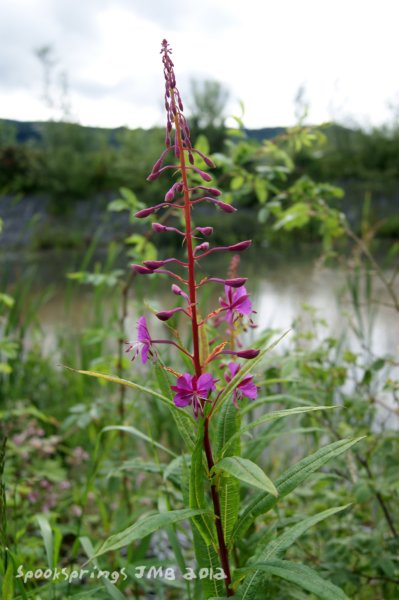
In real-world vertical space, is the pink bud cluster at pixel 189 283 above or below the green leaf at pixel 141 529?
above

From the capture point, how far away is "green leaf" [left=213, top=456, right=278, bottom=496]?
1.46 ft

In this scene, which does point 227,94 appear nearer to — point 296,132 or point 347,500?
point 296,132

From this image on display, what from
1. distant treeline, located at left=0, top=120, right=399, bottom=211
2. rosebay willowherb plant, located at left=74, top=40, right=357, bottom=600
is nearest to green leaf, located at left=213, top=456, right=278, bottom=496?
rosebay willowherb plant, located at left=74, top=40, right=357, bottom=600

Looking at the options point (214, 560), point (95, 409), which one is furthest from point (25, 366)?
point (214, 560)

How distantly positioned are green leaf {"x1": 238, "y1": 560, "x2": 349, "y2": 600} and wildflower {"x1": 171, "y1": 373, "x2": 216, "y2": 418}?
0.17 meters

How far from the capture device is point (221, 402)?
0.55 m

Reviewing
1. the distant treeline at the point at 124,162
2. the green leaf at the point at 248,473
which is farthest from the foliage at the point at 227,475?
the distant treeline at the point at 124,162

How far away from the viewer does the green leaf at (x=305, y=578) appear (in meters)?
0.49

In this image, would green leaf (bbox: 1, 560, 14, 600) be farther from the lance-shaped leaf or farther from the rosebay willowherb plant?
the lance-shaped leaf

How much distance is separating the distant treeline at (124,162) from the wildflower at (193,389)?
24.9 ft

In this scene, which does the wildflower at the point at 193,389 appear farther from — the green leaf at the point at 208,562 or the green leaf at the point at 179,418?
the green leaf at the point at 208,562

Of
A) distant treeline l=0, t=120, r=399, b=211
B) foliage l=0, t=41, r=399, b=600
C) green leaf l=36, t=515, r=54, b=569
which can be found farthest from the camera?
distant treeline l=0, t=120, r=399, b=211

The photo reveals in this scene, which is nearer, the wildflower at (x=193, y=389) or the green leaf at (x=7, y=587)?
the wildflower at (x=193, y=389)

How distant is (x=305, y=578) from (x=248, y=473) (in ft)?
0.41
